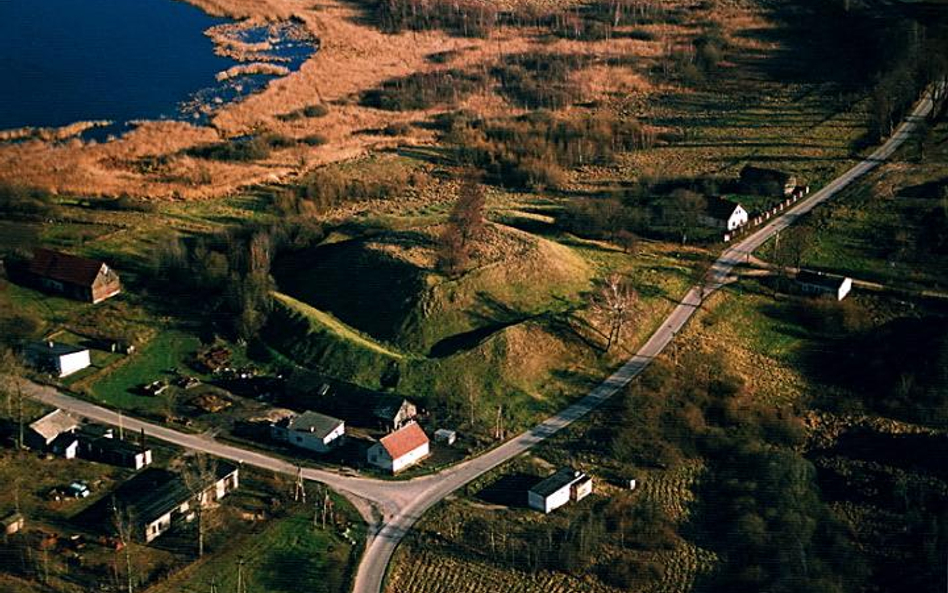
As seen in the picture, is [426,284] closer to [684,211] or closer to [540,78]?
[684,211]

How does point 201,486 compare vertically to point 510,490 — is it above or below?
above

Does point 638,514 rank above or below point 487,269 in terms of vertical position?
below

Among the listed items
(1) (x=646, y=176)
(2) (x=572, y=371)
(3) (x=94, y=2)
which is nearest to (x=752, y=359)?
(2) (x=572, y=371)

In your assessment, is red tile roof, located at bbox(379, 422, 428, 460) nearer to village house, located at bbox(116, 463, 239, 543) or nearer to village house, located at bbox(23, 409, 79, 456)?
village house, located at bbox(116, 463, 239, 543)

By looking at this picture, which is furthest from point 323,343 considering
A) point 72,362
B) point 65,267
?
point 65,267

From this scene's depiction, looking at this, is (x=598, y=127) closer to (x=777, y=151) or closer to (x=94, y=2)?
(x=777, y=151)

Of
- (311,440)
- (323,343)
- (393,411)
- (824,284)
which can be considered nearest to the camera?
(311,440)
